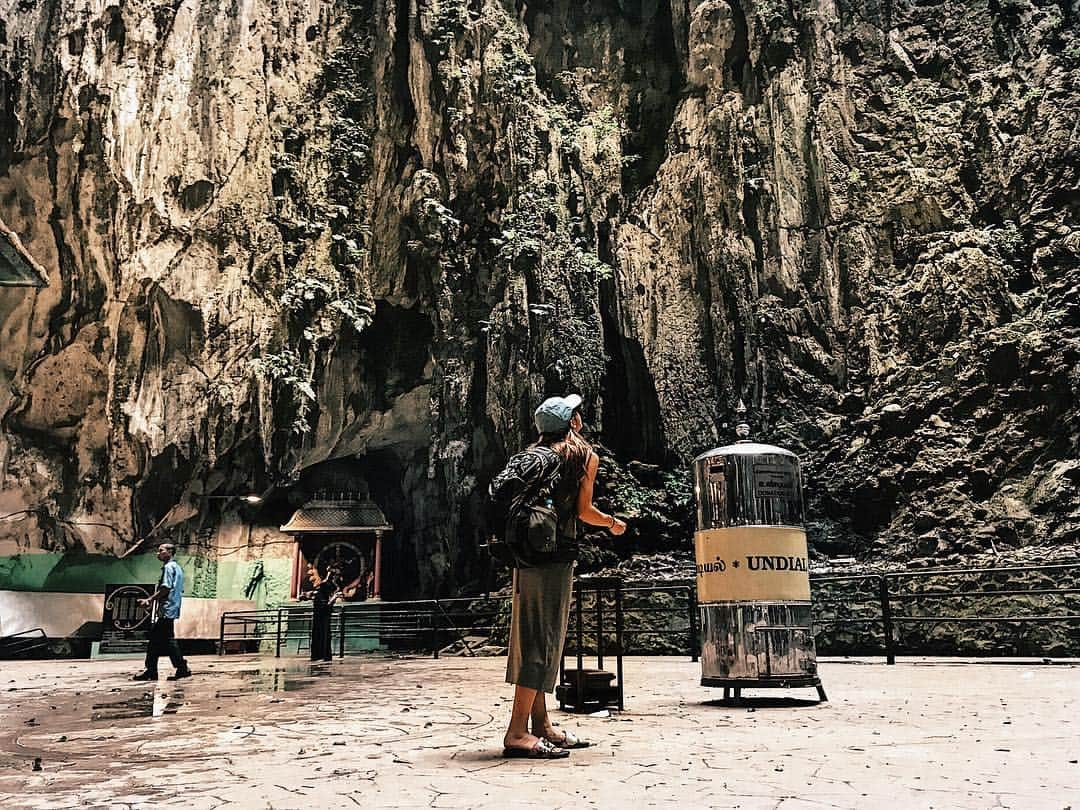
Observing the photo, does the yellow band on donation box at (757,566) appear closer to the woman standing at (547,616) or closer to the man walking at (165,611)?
the woman standing at (547,616)

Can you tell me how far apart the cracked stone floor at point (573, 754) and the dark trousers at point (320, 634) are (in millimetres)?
5523

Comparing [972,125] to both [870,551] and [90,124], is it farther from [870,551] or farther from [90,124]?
[90,124]

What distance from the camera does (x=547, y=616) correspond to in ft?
10.9

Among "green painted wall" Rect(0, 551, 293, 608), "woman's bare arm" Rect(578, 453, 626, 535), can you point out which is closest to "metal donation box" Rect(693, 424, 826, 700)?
"woman's bare arm" Rect(578, 453, 626, 535)

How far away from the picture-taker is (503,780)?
280cm

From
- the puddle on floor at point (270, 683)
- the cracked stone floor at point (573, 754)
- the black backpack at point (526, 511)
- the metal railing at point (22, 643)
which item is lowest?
the metal railing at point (22, 643)

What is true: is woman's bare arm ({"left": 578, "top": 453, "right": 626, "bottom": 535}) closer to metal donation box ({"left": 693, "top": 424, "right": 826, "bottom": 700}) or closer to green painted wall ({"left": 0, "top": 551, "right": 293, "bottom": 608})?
metal donation box ({"left": 693, "top": 424, "right": 826, "bottom": 700})

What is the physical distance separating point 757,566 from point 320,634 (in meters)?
8.96

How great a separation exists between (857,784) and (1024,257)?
14.0 meters

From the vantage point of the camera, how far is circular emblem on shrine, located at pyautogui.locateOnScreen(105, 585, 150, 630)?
1811 cm

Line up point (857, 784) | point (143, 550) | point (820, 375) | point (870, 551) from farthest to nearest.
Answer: point (143, 550) < point (820, 375) < point (870, 551) < point (857, 784)

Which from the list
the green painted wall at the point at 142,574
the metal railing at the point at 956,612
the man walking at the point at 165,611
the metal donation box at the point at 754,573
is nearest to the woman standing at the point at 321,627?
the man walking at the point at 165,611

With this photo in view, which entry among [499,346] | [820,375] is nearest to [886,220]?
[820,375]

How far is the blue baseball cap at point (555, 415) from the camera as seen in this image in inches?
142
